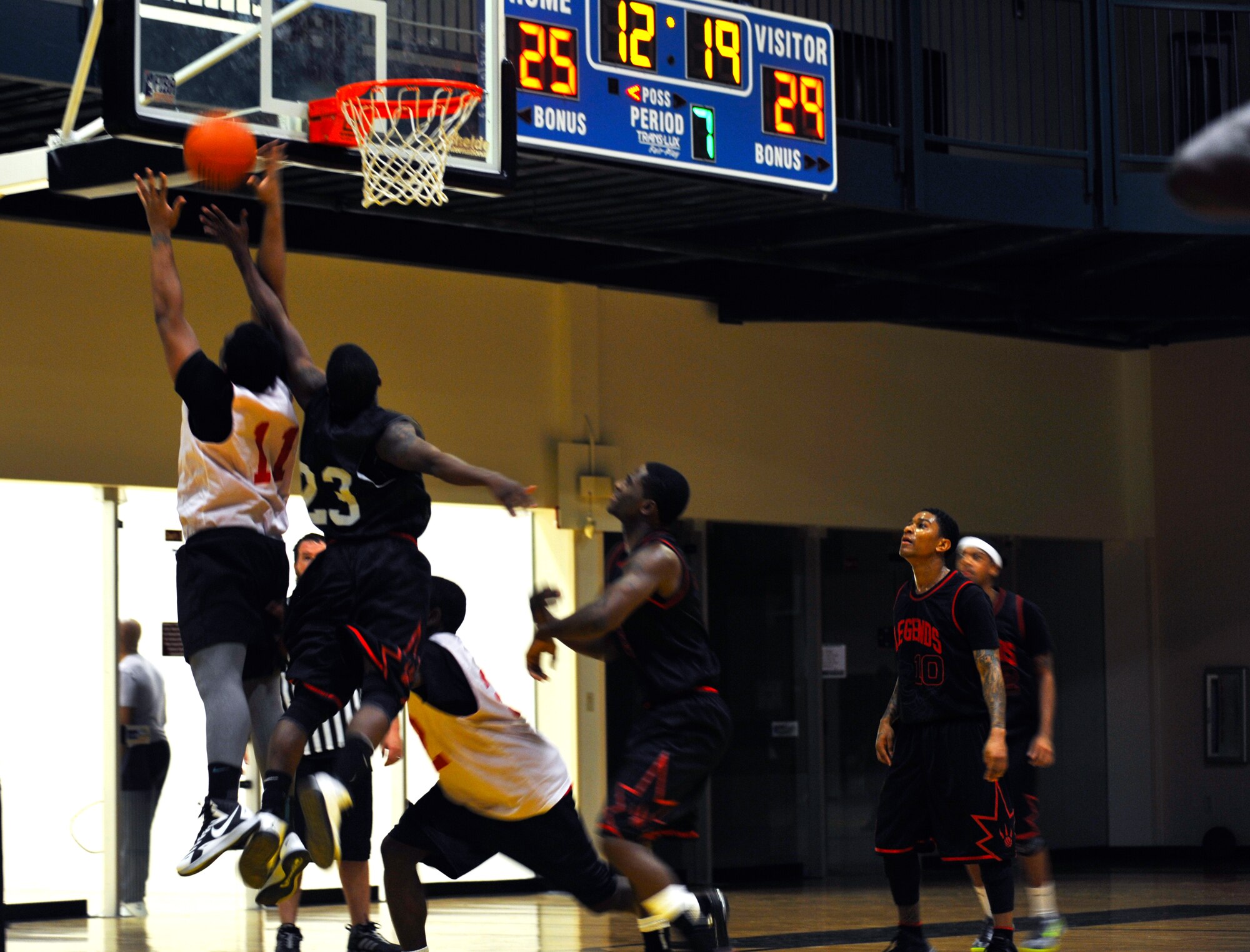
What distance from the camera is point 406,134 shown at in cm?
878

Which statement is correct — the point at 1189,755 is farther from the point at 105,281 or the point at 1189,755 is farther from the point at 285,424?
the point at 285,424

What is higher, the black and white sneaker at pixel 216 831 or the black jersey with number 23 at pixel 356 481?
the black jersey with number 23 at pixel 356 481

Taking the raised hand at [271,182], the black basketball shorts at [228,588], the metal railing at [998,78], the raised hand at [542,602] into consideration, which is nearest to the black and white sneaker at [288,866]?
the black basketball shorts at [228,588]

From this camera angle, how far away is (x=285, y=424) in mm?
6895

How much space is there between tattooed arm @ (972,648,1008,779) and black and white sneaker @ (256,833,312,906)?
10.4 feet

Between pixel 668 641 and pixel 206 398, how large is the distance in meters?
2.02

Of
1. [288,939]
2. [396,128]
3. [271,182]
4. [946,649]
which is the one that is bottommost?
[288,939]

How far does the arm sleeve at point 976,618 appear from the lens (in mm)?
8602

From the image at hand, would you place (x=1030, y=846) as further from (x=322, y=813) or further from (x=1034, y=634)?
(x=322, y=813)

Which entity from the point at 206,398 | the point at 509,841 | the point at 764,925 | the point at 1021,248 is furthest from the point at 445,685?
the point at 1021,248

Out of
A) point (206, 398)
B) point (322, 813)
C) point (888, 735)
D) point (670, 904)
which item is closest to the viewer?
point (322, 813)

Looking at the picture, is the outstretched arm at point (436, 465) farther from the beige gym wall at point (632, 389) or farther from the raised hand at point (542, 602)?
the beige gym wall at point (632, 389)

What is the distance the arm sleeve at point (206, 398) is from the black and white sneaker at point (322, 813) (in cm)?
128

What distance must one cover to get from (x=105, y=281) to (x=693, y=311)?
4838 millimetres
